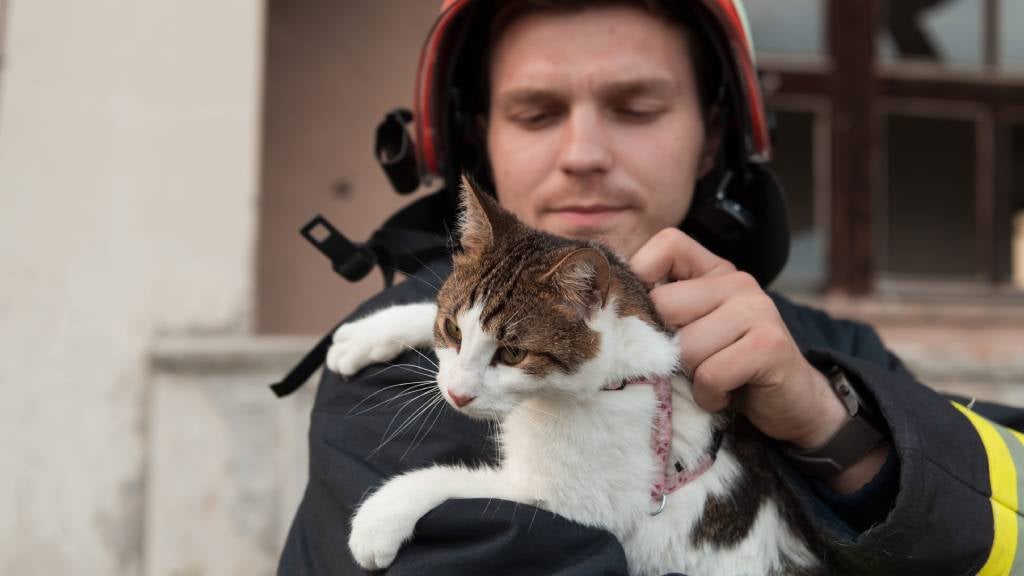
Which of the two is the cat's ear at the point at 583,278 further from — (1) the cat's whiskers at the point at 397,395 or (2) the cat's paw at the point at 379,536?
(2) the cat's paw at the point at 379,536

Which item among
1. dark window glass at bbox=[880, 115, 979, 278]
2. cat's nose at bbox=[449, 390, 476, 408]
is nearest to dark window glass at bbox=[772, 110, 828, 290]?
dark window glass at bbox=[880, 115, 979, 278]

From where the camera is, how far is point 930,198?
12.9 feet

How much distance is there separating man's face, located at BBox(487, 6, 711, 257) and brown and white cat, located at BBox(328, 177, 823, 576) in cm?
27

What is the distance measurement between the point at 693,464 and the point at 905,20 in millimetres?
3391

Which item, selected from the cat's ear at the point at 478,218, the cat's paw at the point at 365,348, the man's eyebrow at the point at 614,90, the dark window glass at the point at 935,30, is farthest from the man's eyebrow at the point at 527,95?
the dark window glass at the point at 935,30

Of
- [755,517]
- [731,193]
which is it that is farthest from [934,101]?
[755,517]

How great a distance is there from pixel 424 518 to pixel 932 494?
2.00 feet

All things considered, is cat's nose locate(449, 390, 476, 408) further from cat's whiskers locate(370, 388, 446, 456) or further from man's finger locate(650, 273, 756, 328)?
man's finger locate(650, 273, 756, 328)

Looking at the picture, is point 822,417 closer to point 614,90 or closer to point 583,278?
point 583,278

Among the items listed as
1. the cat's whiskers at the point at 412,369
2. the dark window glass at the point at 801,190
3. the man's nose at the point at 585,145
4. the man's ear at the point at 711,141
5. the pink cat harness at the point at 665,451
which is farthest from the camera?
the dark window glass at the point at 801,190

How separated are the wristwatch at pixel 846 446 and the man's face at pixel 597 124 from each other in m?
0.45

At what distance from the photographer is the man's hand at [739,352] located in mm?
1023

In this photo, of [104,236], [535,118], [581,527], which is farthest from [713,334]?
[104,236]

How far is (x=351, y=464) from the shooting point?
1.10 meters
